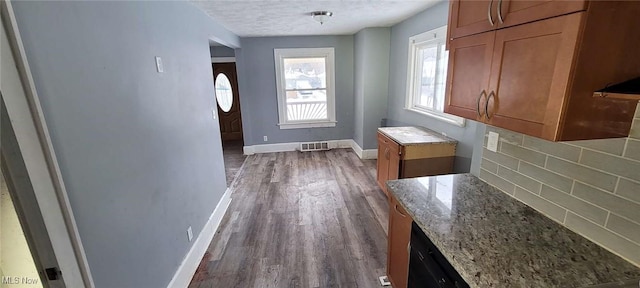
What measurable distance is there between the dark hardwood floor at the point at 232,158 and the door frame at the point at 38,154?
302 centimetres

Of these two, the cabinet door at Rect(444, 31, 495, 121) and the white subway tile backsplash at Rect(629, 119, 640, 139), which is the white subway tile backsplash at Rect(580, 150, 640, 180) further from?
the cabinet door at Rect(444, 31, 495, 121)

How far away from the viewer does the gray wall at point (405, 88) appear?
9.07 ft

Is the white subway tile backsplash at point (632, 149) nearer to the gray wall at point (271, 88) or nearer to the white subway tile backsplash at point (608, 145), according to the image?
the white subway tile backsplash at point (608, 145)

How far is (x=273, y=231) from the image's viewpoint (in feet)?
9.28

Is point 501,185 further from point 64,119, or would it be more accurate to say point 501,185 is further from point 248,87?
point 248,87

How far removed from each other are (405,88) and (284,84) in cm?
239

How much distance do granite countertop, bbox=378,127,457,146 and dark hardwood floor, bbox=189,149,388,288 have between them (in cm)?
83

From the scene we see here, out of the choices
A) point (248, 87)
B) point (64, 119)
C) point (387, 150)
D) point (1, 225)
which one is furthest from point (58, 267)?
point (248, 87)

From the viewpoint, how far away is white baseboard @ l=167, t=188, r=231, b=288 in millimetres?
2004

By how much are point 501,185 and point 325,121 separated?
423 cm

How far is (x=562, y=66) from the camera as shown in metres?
0.88

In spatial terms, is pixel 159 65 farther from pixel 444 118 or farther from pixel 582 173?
pixel 444 118

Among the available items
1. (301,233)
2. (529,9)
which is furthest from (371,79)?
(529,9)

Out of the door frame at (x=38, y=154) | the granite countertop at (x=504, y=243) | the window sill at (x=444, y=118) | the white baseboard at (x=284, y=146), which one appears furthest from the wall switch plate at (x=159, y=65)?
the white baseboard at (x=284, y=146)
